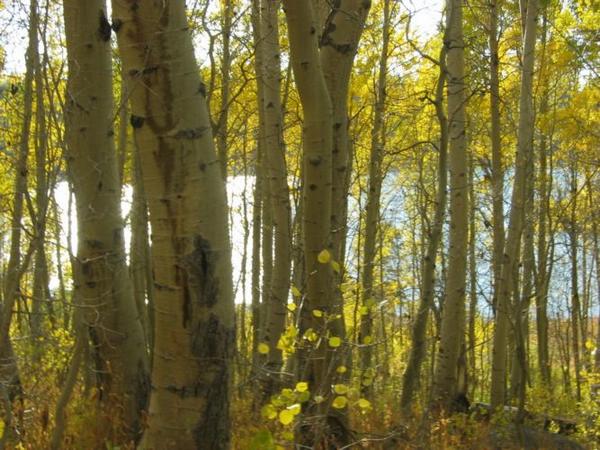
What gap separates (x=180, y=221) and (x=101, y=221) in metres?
1.40

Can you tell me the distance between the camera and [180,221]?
7.88 ft

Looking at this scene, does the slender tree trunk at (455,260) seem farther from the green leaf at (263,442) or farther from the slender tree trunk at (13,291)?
the green leaf at (263,442)

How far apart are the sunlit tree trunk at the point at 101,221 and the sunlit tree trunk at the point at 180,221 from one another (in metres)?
1.15

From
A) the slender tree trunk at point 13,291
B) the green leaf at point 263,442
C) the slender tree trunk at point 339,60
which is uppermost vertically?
the slender tree trunk at point 339,60

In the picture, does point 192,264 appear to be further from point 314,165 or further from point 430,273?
point 430,273

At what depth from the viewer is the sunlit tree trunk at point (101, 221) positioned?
354 cm

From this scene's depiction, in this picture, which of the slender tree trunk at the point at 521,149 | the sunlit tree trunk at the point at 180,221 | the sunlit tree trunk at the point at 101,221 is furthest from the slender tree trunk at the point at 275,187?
the sunlit tree trunk at the point at 180,221

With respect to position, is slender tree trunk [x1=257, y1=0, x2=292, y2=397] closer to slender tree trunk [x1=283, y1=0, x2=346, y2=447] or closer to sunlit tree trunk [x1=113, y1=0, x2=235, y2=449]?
slender tree trunk [x1=283, y1=0, x2=346, y2=447]

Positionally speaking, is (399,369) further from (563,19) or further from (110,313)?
(110,313)

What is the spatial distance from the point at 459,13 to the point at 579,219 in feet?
35.3

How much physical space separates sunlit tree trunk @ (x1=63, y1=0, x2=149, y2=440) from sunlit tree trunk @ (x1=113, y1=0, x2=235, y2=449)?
1148 mm

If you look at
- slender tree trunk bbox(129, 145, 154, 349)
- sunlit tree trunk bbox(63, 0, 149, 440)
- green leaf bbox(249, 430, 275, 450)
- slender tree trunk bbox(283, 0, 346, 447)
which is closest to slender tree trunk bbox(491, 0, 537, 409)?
slender tree trunk bbox(129, 145, 154, 349)

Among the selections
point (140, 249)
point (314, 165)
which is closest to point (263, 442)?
point (314, 165)

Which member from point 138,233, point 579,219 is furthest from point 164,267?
point 579,219
